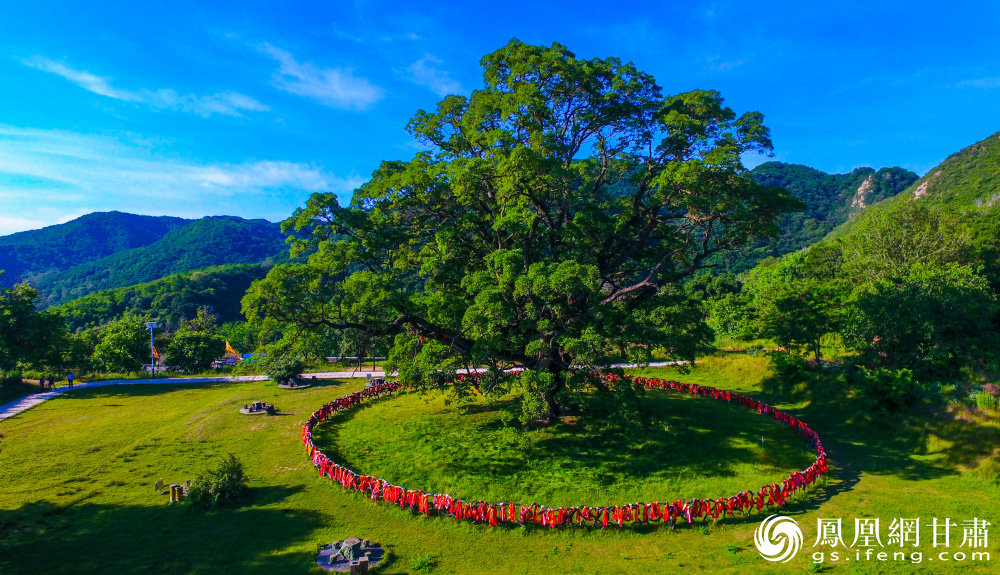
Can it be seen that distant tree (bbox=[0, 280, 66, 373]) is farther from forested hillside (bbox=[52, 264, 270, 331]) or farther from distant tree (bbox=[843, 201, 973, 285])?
distant tree (bbox=[843, 201, 973, 285])

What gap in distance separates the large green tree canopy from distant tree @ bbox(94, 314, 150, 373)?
1448 inches

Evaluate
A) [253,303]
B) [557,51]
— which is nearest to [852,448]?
[557,51]

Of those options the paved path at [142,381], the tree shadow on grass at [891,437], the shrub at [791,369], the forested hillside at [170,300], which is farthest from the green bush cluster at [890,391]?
the forested hillside at [170,300]

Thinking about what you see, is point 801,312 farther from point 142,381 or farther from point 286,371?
point 142,381

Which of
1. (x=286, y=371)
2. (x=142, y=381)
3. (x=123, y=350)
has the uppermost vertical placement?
A: (x=123, y=350)

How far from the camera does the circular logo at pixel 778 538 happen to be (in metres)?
14.9

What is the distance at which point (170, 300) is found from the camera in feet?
362

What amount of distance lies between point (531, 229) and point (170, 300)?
11158 centimetres

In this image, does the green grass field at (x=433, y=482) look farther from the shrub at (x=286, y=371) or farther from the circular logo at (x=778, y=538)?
the shrub at (x=286, y=371)

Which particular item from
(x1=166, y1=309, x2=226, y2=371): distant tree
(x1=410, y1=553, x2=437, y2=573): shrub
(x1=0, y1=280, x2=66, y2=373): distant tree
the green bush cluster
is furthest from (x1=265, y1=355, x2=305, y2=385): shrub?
the green bush cluster

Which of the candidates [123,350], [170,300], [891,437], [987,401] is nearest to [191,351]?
[123,350]

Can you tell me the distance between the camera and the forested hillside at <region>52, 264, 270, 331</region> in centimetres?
10050

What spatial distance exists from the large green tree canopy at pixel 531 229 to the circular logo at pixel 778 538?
26.7 feet

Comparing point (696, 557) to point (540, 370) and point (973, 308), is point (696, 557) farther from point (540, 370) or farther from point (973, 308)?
point (973, 308)
